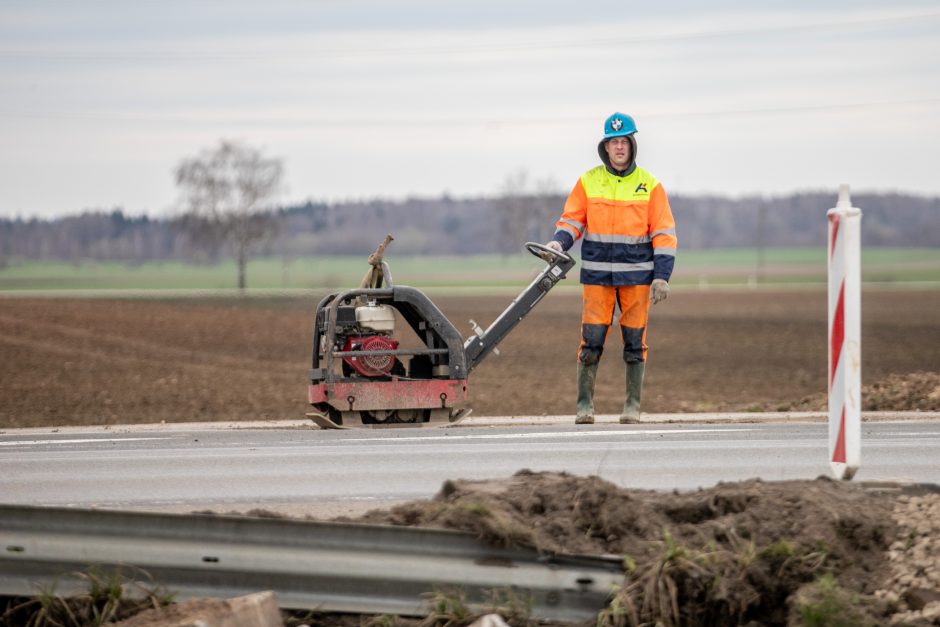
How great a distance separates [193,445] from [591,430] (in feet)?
9.32

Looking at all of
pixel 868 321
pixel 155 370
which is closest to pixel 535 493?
pixel 155 370

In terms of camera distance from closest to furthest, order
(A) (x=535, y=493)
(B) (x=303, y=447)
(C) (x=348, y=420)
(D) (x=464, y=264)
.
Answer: (A) (x=535, y=493), (B) (x=303, y=447), (C) (x=348, y=420), (D) (x=464, y=264)

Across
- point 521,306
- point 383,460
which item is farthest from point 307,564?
point 521,306

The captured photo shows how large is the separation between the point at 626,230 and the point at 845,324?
5.27 metres

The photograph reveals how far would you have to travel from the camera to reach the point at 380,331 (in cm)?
1238

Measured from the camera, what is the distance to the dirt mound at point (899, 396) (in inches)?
602

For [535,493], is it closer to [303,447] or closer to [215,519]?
[215,519]

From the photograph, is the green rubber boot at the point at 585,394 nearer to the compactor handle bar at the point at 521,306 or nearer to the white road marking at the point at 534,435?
the compactor handle bar at the point at 521,306

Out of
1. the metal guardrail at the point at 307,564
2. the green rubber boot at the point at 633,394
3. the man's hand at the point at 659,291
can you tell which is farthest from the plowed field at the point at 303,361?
the metal guardrail at the point at 307,564

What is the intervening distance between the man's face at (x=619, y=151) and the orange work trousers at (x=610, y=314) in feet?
3.08

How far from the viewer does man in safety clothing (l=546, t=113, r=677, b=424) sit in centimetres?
1209

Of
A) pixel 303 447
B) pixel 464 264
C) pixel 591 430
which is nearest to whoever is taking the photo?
pixel 303 447

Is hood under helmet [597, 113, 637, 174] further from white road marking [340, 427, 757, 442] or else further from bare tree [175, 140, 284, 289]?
bare tree [175, 140, 284, 289]

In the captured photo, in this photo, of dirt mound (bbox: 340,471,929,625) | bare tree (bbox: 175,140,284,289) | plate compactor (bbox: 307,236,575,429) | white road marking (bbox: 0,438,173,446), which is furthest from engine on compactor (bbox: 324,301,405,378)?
bare tree (bbox: 175,140,284,289)
